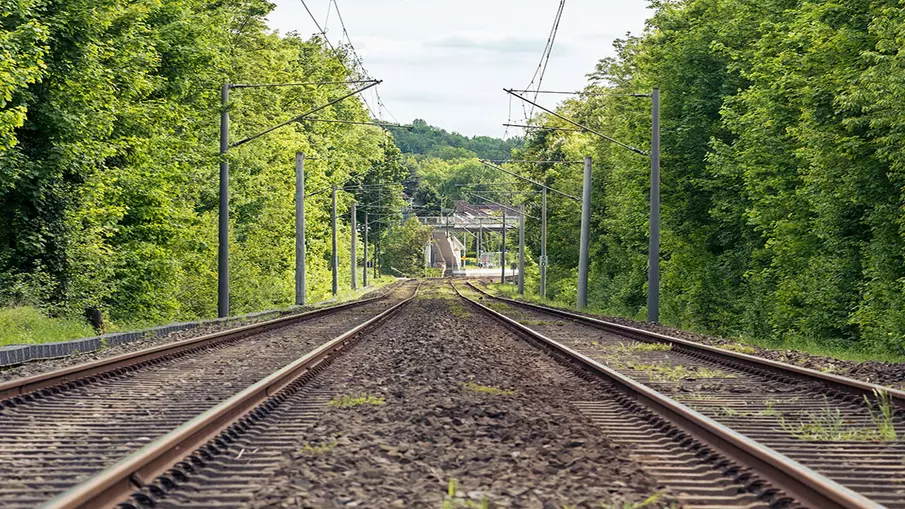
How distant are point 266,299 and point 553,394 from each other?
36592mm

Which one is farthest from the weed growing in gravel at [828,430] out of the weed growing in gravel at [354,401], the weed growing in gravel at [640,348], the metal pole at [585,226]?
the metal pole at [585,226]

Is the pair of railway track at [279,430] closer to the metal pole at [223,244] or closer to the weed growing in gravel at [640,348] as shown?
the weed growing in gravel at [640,348]

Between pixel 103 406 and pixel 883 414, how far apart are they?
749 cm

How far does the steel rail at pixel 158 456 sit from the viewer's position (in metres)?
5.23

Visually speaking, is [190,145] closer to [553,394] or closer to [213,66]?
[213,66]

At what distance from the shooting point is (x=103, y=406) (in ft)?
33.0

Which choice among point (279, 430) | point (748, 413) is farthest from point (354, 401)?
point (748, 413)

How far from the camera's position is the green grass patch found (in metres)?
17.7

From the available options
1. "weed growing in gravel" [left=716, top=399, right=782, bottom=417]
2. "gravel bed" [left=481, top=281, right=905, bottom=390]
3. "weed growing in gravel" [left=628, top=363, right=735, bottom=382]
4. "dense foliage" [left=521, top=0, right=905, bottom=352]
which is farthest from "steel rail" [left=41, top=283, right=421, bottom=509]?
"dense foliage" [left=521, top=0, right=905, bottom=352]

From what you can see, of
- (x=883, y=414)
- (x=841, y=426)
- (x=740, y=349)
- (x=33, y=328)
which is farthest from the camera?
(x=33, y=328)

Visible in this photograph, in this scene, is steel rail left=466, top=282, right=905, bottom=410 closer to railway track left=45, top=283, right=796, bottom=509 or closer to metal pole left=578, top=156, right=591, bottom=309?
railway track left=45, top=283, right=796, bottom=509

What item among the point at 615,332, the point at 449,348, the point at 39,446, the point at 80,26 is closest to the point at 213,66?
the point at 80,26

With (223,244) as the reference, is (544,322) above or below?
below

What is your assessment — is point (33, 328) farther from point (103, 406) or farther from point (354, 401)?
point (354, 401)
